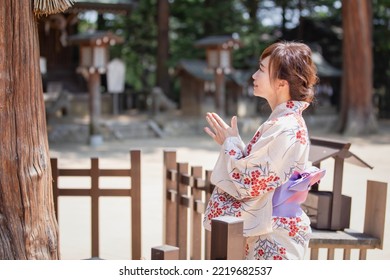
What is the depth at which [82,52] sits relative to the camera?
13.6 meters

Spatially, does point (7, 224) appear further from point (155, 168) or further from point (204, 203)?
point (155, 168)

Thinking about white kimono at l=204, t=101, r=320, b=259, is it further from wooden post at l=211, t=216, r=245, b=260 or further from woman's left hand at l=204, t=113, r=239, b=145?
wooden post at l=211, t=216, r=245, b=260

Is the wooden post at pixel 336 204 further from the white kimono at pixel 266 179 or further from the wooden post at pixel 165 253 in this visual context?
the wooden post at pixel 165 253

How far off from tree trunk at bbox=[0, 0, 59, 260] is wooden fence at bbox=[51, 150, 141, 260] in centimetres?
125

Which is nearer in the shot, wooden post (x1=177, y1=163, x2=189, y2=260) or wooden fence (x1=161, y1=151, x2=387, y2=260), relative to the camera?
wooden fence (x1=161, y1=151, x2=387, y2=260)

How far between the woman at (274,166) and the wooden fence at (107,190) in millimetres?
1438

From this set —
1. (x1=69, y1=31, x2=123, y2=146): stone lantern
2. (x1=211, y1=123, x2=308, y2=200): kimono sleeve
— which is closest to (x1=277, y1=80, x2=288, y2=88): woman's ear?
(x1=211, y1=123, x2=308, y2=200): kimono sleeve

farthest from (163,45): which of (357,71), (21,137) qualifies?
(21,137)

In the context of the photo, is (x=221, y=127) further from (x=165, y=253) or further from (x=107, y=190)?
(x=107, y=190)

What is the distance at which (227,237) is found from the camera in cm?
171

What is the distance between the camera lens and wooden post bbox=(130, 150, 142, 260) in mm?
3639

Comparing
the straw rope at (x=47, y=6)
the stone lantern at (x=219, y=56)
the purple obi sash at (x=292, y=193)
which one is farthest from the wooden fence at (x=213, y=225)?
the stone lantern at (x=219, y=56)

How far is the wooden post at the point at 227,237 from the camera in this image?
67.4 inches

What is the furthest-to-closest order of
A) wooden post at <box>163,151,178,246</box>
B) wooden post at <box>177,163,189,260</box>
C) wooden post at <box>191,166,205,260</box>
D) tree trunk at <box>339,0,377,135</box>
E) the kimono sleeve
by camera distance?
tree trunk at <box>339,0,377,135</box> → wooden post at <box>163,151,178,246</box> → wooden post at <box>177,163,189,260</box> → wooden post at <box>191,166,205,260</box> → the kimono sleeve
